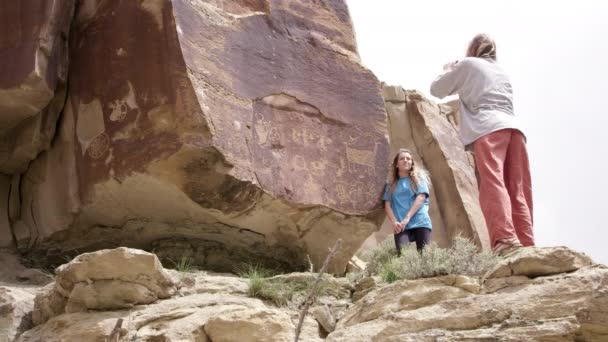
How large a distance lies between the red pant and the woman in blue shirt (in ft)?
1.48

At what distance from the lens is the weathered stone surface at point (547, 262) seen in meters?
4.83

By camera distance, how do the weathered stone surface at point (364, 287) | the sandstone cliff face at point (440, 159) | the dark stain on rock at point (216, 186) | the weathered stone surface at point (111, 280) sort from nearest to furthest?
the weathered stone surface at point (111, 280), the weathered stone surface at point (364, 287), the dark stain on rock at point (216, 186), the sandstone cliff face at point (440, 159)

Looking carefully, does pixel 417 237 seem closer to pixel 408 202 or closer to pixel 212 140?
pixel 408 202

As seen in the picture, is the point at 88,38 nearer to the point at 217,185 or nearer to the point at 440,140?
the point at 217,185

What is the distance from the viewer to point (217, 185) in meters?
6.05

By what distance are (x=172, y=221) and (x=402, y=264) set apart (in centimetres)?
169

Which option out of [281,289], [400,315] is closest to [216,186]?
Answer: [281,289]

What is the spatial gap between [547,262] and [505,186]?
5.26 feet

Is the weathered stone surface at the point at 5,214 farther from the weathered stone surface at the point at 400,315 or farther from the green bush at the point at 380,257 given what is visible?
the green bush at the point at 380,257

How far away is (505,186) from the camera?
641 centimetres

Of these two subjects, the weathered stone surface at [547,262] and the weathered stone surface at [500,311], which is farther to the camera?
the weathered stone surface at [547,262]

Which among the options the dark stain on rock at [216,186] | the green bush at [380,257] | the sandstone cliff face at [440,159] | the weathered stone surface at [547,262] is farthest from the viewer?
the sandstone cliff face at [440,159]

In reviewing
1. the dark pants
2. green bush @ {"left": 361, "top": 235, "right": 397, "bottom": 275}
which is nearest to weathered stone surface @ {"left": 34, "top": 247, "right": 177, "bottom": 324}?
green bush @ {"left": 361, "top": 235, "right": 397, "bottom": 275}

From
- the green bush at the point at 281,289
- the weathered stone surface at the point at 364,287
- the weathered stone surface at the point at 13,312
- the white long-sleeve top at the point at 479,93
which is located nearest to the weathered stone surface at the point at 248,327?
the green bush at the point at 281,289
